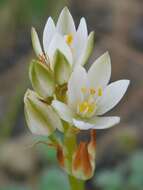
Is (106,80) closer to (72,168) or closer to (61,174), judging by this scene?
(72,168)

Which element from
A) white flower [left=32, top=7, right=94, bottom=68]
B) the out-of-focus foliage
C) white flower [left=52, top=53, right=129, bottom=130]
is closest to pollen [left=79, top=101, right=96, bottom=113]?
white flower [left=52, top=53, right=129, bottom=130]

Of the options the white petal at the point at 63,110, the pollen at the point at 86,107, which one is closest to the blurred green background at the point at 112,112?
the pollen at the point at 86,107

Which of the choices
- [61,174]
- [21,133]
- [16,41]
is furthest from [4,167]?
[16,41]

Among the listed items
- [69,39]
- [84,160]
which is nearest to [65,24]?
[69,39]

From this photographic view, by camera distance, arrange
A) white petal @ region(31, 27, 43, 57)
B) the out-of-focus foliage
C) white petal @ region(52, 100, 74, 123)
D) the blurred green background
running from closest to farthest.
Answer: white petal @ region(52, 100, 74, 123)
white petal @ region(31, 27, 43, 57)
the out-of-focus foliage
the blurred green background

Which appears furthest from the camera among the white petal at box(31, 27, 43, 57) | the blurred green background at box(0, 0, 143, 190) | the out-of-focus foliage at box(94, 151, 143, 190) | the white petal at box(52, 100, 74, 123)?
the blurred green background at box(0, 0, 143, 190)

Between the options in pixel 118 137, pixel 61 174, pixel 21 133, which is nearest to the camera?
pixel 61 174

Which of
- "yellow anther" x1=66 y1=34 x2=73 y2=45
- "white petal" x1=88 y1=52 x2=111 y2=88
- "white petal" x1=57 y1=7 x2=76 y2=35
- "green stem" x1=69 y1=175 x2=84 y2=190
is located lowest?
"green stem" x1=69 y1=175 x2=84 y2=190

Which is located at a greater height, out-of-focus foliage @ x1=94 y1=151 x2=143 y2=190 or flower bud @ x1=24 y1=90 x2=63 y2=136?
flower bud @ x1=24 y1=90 x2=63 y2=136

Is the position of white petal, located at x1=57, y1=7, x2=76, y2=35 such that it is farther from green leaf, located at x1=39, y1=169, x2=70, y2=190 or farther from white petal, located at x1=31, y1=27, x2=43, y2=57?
green leaf, located at x1=39, y1=169, x2=70, y2=190
